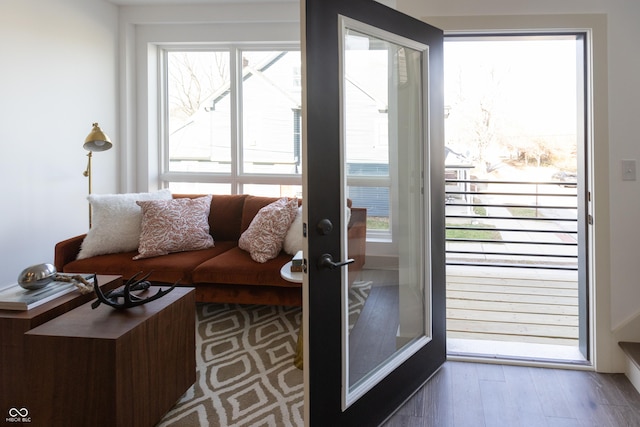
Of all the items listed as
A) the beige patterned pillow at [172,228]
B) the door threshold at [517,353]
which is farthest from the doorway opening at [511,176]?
the beige patterned pillow at [172,228]

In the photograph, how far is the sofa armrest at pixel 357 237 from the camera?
6.20 ft

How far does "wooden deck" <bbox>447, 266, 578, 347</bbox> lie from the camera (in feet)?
10.3

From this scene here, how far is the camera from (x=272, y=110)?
440 centimetres

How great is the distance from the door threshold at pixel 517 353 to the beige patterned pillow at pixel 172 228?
2.13m

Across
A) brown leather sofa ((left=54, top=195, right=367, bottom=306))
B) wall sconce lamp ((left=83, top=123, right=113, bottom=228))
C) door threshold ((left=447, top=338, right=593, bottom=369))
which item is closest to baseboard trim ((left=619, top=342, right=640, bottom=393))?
door threshold ((left=447, top=338, right=593, bottom=369))

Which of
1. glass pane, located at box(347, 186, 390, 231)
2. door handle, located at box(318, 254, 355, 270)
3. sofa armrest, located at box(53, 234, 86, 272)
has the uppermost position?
glass pane, located at box(347, 186, 390, 231)

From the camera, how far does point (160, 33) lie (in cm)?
433

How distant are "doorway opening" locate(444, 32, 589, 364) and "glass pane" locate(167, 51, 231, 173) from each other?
2.31m

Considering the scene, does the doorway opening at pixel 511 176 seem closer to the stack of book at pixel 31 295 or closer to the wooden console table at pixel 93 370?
the wooden console table at pixel 93 370

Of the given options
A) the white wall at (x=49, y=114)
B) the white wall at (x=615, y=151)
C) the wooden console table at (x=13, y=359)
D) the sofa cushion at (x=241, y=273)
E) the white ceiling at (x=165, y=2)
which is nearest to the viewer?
the wooden console table at (x=13, y=359)

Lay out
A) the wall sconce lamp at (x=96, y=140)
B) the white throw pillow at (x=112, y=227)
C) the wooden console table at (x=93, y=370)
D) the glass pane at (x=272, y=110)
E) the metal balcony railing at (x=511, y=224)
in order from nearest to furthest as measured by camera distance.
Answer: the wooden console table at (x=93, y=370) < the white throw pillow at (x=112, y=227) < the wall sconce lamp at (x=96, y=140) < the glass pane at (x=272, y=110) < the metal balcony railing at (x=511, y=224)

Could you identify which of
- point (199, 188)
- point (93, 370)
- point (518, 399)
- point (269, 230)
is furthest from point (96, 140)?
point (518, 399)

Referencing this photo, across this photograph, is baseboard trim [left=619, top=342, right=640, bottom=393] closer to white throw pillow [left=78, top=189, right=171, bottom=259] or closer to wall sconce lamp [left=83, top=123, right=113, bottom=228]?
white throw pillow [left=78, top=189, right=171, bottom=259]

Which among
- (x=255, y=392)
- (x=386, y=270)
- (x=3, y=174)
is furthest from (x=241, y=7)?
(x=255, y=392)
